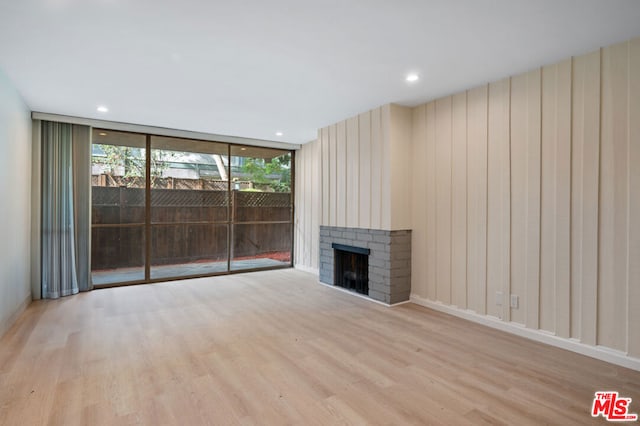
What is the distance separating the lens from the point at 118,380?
2.38 meters

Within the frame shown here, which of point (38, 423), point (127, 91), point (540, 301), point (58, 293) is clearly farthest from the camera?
point (58, 293)

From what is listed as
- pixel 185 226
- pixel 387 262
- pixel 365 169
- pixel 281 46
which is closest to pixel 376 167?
pixel 365 169

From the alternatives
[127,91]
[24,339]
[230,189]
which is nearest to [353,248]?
[230,189]

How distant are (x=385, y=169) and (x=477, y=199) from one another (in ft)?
3.88

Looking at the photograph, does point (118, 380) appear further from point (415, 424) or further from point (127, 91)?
point (127, 91)

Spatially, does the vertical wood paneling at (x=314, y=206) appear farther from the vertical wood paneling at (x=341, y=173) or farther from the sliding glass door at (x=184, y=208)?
the vertical wood paneling at (x=341, y=173)

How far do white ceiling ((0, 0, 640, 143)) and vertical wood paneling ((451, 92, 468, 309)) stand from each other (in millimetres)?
345

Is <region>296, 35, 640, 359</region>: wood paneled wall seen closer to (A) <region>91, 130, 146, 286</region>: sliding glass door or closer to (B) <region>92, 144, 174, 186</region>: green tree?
(B) <region>92, 144, 174, 186</region>: green tree

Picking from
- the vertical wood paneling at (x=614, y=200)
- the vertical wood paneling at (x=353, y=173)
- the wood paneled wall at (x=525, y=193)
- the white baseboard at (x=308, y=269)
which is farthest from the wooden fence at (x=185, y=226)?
the vertical wood paneling at (x=614, y=200)

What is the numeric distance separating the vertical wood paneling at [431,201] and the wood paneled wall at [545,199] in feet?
0.05

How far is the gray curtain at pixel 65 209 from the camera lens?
4645 mm

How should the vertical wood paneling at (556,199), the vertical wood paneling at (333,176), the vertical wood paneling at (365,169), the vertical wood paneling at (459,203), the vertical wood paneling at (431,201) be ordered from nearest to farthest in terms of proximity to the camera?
the vertical wood paneling at (556,199) < the vertical wood paneling at (459,203) < the vertical wood paneling at (431,201) < the vertical wood paneling at (365,169) < the vertical wood paneling at (333,176)

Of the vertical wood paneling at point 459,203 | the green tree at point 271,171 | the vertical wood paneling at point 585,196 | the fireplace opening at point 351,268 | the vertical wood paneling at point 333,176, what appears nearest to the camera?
the vertical wood paneling at point 585,196

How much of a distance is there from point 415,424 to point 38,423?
2.17 metres
